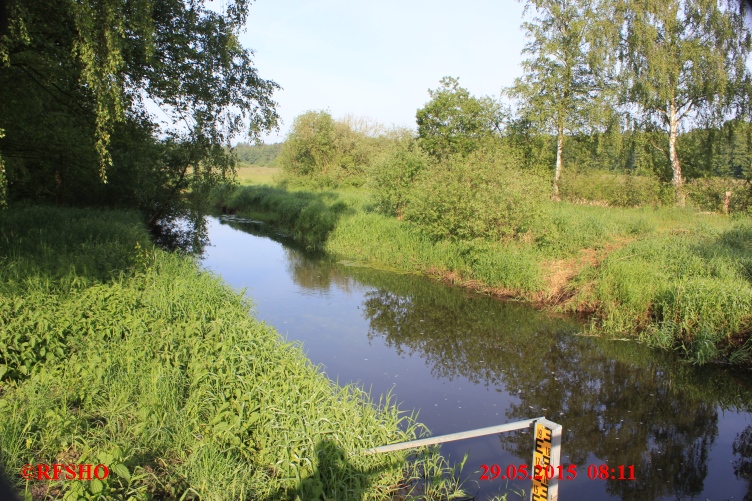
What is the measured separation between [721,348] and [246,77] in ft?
44.3

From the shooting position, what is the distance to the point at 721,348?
927 cm

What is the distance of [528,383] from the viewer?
861 cm

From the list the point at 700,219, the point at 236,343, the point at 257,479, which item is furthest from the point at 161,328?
the point at 700,219

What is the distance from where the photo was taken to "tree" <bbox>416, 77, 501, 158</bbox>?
27359mm

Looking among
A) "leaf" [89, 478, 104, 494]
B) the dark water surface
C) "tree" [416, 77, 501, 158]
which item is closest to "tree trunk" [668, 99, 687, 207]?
"tree" [416, 77, 501, 158]

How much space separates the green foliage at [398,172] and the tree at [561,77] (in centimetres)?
673

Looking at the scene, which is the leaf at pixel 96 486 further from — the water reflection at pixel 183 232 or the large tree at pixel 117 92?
the water reflection at pixel 183 232

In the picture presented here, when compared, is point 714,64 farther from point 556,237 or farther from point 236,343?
point 236,343

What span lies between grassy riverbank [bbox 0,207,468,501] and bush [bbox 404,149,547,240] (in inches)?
336

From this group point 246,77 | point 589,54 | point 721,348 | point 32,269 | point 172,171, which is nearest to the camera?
point 32,269

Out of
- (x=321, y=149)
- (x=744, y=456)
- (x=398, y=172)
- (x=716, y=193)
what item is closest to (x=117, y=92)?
(x=744, y=456)

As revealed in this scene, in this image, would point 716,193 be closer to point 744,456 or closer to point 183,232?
point 744,456

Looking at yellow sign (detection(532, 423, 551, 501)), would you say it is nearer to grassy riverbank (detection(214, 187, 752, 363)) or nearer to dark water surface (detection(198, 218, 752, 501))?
dark water surface (detection(198, 218, 752, 501))

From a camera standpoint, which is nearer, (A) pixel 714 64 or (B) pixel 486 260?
(B) pixel 486 260
